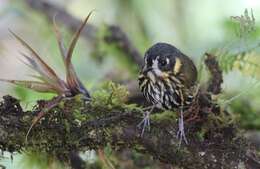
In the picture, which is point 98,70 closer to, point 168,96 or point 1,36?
point 1,36

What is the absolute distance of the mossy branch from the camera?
1.95m

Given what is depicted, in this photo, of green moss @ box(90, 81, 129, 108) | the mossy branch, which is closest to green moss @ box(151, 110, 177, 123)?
the mossy branch

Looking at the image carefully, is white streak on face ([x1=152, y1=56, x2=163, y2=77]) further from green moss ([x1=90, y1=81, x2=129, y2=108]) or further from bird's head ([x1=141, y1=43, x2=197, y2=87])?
green moss ([x1=90, y1=81, x2=129, y2=108])

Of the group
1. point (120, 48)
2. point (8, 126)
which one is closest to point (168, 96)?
point (8, 126)

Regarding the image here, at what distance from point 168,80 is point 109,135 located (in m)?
0.32

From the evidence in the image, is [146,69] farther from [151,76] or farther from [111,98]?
[111,98]

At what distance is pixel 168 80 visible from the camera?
2.14m

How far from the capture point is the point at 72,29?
405 centimetres

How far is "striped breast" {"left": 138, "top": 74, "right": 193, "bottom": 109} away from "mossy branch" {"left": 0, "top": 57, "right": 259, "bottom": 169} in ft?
0.30

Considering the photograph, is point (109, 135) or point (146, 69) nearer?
point (109, 135)

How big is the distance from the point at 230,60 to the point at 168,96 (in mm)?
609

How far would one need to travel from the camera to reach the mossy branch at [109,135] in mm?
1950

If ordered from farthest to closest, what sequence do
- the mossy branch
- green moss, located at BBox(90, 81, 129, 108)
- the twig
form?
1. the twig
2. green moss, located at BBox(90, 81, 129, 108)
3. the mossy branch

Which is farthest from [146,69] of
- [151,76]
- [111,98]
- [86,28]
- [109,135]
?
[86,28]
